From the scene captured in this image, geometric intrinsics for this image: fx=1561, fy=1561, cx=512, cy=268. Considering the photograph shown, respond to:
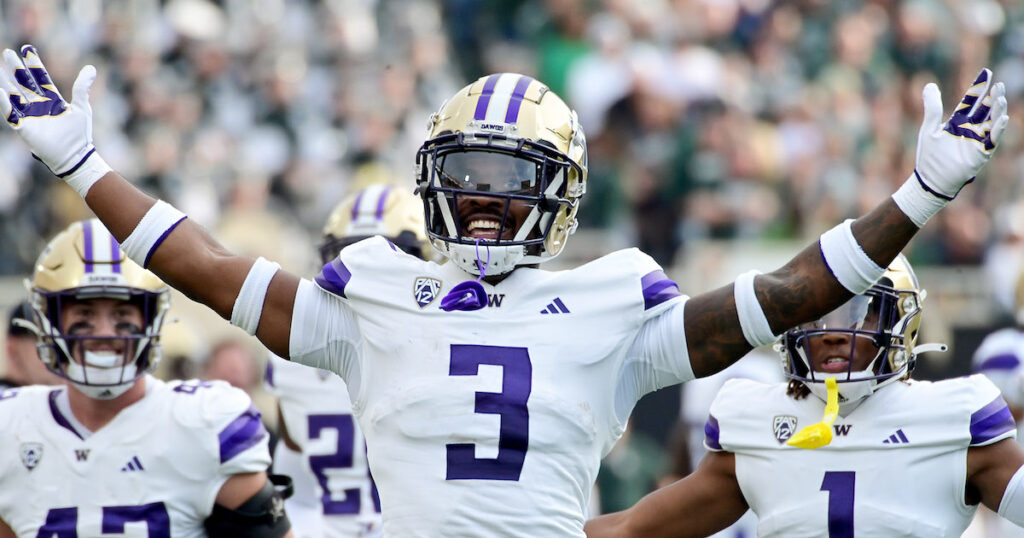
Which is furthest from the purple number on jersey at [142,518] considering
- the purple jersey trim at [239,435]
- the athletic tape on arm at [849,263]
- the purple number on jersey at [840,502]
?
the athletic tape on arm at [849,263]

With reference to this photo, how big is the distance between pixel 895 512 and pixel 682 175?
705 cm

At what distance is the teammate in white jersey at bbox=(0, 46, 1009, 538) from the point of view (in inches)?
139

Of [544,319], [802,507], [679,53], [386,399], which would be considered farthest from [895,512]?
[679,53]

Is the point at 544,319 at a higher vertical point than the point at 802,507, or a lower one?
higher

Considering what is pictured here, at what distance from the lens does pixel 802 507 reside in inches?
169

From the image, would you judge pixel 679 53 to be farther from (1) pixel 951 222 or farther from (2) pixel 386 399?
(2) pixel 386 399

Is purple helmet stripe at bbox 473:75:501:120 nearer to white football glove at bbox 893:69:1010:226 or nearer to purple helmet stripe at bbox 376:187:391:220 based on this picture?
white football glove at bbox 893:69:1010:226

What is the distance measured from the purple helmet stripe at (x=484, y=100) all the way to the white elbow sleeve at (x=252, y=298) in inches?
24.8

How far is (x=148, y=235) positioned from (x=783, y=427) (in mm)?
1847

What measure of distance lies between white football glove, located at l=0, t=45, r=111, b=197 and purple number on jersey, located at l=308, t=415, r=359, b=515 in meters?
2.00

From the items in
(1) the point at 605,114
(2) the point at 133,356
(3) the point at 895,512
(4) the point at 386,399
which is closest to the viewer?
(4) the point at 386,399

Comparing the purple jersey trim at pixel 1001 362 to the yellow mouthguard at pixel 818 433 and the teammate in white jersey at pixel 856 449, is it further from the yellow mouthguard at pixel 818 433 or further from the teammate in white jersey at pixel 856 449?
the yellow mouthguard at pixel 818 433

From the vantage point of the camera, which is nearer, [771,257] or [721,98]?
[771,257]

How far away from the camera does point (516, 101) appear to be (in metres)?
3.81
